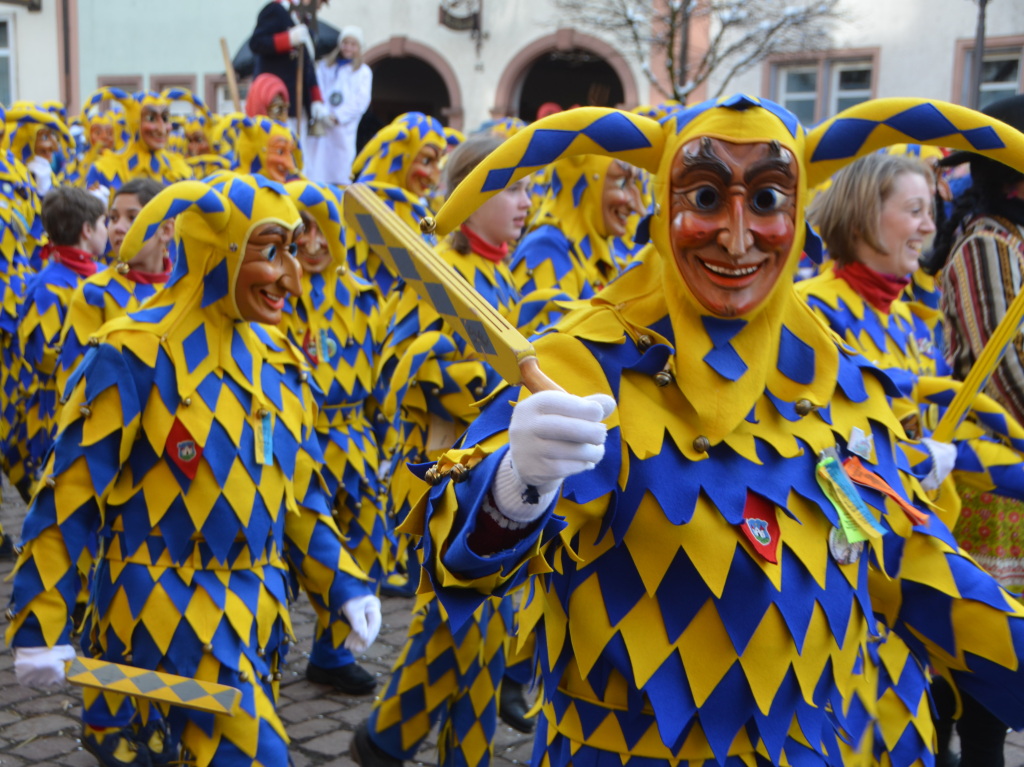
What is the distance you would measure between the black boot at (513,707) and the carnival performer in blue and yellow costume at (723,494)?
8.37 feet

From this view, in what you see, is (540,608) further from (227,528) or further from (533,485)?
(227,528)

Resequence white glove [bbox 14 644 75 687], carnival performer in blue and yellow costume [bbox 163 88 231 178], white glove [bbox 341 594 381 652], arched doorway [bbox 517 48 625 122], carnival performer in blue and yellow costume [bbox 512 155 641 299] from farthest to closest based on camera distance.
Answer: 1. arched doorway [bbox 517 48 625 122]
2. carnival performer in blue and yellow costume [bbox 163 88 231 178]
3. carnival performer in blue and yellow costume [bbox 512 155 641 299]
4. white glove [bbox 341 594 381 652]
5. white glove [bbox 14 644 75 687]

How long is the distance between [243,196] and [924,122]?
204 centimetres

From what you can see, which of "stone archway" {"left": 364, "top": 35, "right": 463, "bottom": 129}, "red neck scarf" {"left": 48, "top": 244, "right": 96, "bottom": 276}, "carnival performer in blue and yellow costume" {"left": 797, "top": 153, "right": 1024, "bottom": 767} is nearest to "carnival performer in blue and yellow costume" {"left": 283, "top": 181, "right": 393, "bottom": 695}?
"red neck scarf" {"left": 48, "top": 244, "right": 96, "bottom": 276}

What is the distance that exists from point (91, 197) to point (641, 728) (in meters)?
5.27

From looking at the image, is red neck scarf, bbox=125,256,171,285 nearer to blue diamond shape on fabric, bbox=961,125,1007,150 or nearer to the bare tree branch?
blue diamond shape on fabric, bbox=961,125,1007,150

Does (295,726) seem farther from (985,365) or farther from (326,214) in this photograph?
(985,365)

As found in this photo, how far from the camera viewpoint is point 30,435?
6.55m

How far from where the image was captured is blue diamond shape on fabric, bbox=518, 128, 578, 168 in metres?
1.97

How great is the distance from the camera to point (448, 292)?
1.83 m

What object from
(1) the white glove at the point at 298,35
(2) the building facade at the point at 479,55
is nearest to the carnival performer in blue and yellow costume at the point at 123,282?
(1) the white glove at the point at 298,35

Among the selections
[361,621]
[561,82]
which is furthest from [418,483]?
[561,82]

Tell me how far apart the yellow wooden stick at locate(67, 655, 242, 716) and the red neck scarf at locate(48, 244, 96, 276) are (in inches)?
147

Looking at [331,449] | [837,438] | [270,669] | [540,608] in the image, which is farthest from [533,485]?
[331,449]
